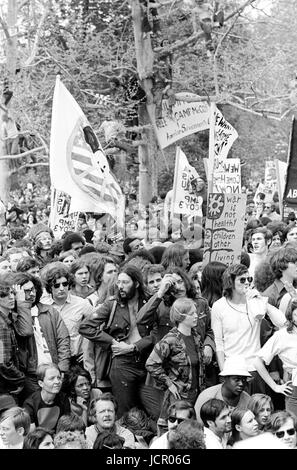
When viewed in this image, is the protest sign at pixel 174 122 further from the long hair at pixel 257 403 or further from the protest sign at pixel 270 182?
the long hair at pixel 257 403

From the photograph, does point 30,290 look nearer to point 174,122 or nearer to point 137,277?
point 137,277

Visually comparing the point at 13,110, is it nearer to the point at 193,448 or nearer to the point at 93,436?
the point at 93,436

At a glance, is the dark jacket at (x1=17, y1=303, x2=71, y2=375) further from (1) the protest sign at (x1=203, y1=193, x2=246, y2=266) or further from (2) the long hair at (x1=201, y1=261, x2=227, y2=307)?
(1) the protest sign at (x1=203, y1=193, x2=246, y2=266)

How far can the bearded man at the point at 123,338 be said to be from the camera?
688 cm

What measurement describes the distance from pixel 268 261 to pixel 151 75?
1094 cm

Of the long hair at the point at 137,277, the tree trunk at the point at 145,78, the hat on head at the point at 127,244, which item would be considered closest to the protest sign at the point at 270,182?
the tree trunk at the point at 145,78

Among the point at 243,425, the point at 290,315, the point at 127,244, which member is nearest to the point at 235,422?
the point at 243,425

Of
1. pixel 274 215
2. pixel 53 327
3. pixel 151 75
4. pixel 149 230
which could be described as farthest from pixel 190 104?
pixel 53 327

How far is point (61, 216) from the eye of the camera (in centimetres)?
1323

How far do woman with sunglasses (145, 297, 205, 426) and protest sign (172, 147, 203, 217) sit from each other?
6.45m

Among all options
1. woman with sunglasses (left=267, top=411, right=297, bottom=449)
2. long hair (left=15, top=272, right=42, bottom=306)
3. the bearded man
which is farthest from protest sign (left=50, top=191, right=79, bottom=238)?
woman with sunglasses (left=267, top=411, right=297, bottom=449)

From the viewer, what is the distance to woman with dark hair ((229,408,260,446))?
19.3 feet

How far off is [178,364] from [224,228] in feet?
10.2

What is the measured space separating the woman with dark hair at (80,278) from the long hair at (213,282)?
96 cm
